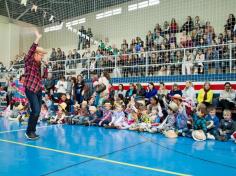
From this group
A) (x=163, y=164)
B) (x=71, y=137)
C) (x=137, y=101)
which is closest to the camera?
(x=163, y=164)

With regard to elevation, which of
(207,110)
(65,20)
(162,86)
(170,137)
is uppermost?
(65,20)

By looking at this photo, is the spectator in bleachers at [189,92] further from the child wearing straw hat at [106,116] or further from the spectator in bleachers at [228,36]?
the spectator in bleachers at [228,36]

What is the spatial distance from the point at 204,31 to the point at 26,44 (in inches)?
633

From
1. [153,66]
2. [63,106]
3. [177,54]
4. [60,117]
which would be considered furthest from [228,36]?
[60,117]

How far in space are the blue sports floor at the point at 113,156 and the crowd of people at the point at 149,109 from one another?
626 mm

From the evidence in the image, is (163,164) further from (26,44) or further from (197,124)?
(26,44)

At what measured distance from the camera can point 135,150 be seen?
14.9 ft

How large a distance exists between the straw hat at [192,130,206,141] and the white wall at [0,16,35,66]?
18659mm

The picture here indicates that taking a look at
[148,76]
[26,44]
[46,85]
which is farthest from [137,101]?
[26,44]

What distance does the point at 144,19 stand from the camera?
51.9 feet

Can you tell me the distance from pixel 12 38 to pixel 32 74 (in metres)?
17.9

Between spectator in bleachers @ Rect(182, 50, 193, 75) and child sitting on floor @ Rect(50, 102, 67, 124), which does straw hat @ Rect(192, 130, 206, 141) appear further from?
child sitting on floor @ Rect(50, 102, 67, 124)

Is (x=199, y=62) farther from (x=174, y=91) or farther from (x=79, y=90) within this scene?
(x=79, y=90)

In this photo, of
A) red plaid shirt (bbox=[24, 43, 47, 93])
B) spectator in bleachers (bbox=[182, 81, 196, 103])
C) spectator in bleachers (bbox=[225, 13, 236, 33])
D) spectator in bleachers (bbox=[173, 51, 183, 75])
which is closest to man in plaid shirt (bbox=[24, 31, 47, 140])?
red plaid shirt (bbox=[24, 43, 47, 93])
